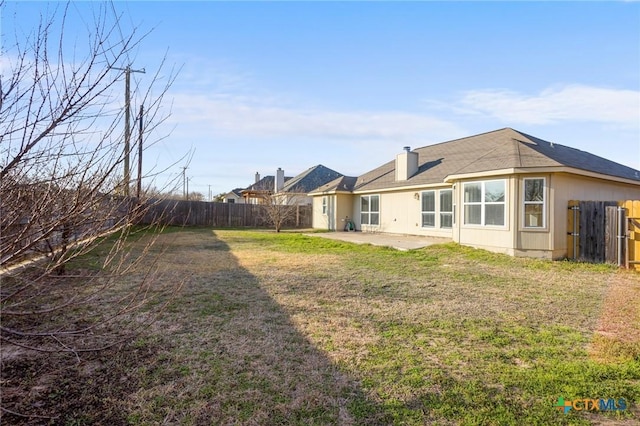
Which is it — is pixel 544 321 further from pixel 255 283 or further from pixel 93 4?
pixel 93 4

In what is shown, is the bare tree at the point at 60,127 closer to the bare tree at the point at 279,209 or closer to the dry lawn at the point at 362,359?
the dry lawn at the point at 362,359

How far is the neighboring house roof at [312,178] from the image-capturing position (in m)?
30.8

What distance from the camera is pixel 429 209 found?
49.6ft

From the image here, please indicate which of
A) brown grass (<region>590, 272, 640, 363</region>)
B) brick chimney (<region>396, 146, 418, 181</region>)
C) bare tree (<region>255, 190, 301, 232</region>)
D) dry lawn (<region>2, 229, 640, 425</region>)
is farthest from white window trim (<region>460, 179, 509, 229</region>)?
bare tree (<region>255, 190, 301, 232</region>)

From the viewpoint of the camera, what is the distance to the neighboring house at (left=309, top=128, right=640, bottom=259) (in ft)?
31.5

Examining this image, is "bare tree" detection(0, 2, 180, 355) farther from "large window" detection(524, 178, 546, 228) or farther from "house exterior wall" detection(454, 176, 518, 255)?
"large window" detection(524, 178, 546, 228)

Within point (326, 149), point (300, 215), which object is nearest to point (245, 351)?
point (326, 149)

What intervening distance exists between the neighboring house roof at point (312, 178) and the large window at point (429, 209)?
614 inches

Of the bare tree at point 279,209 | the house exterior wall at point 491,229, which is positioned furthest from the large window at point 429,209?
the bare tree at point 279,209

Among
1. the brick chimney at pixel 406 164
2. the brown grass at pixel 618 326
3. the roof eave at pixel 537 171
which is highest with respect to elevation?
the brick chimney at pixel 406 164

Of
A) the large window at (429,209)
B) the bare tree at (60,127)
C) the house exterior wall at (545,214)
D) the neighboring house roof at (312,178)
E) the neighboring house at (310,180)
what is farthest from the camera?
the neighboring house roof at (312,178)

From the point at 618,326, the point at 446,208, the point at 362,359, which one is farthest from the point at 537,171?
the point at 362,359

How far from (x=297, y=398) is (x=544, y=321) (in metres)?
3.58

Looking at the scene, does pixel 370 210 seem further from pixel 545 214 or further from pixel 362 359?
pixel 362 359
